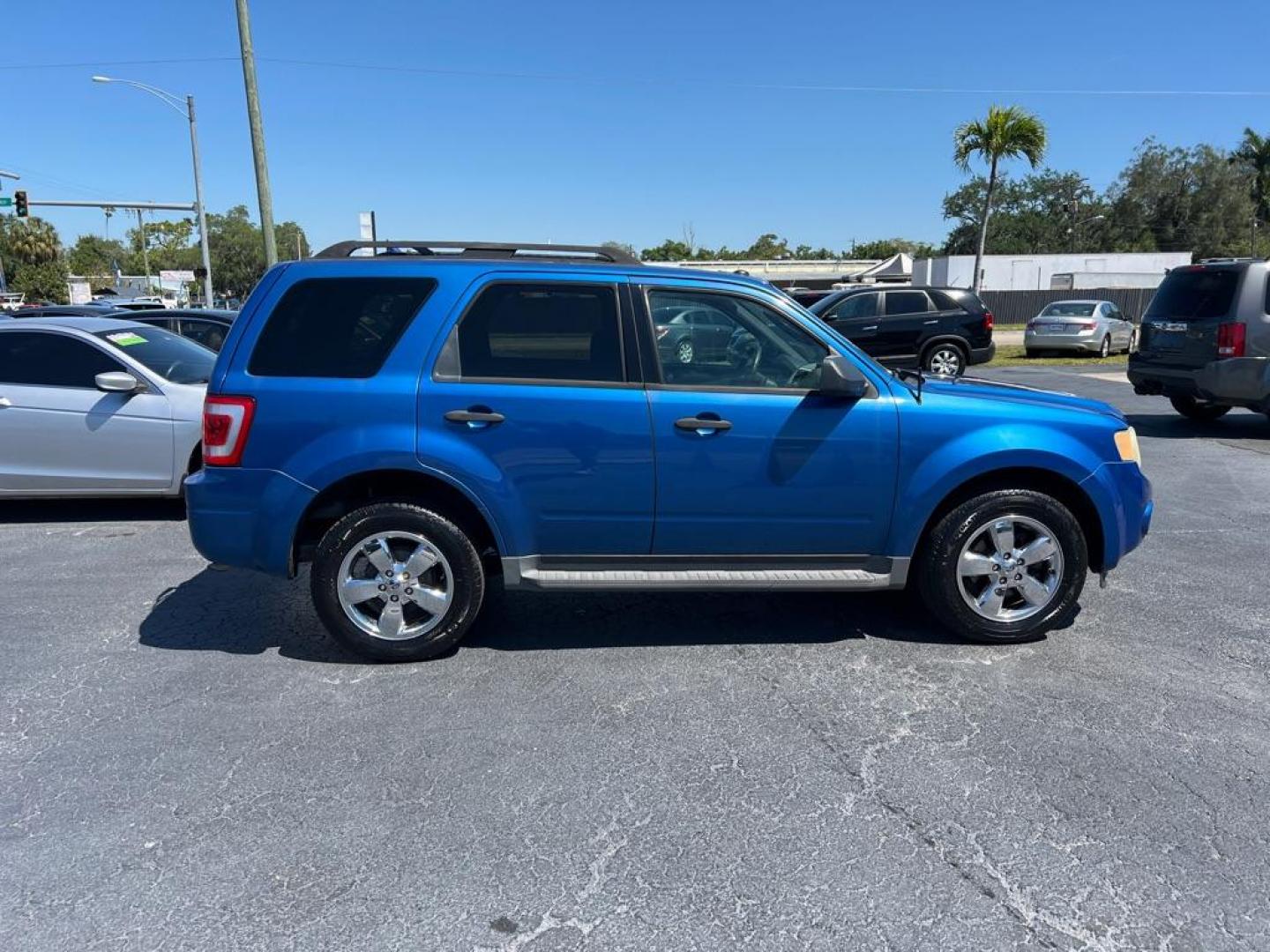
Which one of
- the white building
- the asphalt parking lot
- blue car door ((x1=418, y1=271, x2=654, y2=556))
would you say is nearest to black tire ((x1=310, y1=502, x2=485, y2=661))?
the asphalt parking lot

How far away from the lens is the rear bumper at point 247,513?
4148 millimetres

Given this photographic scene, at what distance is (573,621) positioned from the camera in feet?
16.0

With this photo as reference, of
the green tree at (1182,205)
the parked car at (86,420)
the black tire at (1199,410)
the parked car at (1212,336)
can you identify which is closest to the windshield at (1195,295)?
the parked car at (1212,336)

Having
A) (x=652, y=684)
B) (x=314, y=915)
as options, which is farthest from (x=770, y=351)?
(x=314, y=915)

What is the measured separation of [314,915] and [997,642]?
3.39 meters

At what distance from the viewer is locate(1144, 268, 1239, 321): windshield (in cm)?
970

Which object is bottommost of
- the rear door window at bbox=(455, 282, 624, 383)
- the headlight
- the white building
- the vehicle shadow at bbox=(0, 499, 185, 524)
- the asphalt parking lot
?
the vehicle shadow at bbox=(0, 499, 185, 524)

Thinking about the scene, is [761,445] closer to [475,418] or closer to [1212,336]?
[475,418]

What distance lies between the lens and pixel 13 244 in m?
82.1

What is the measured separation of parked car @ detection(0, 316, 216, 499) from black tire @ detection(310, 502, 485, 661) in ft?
11.3

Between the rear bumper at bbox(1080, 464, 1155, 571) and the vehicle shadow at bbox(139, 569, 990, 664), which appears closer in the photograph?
the rear bumper at bbox(1080, 464, 1155, 571)

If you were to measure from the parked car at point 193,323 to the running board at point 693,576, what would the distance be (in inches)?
332

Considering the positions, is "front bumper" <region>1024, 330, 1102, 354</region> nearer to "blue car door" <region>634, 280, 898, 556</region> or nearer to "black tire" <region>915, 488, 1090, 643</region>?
"black tire" <region>915, 488, 1090, 643</region>

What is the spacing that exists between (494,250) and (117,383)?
12.4 ft
